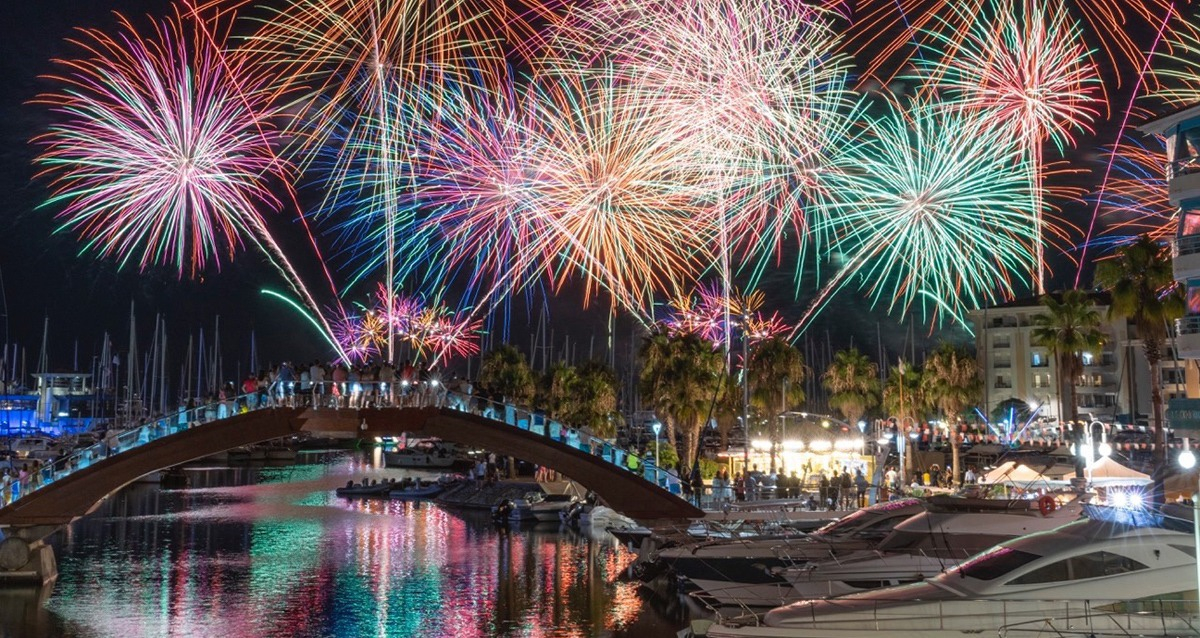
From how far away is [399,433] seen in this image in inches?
1570

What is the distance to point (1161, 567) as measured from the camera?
23547mm

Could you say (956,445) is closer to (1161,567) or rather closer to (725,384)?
(725,384)

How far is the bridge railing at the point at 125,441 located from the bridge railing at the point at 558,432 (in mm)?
7703

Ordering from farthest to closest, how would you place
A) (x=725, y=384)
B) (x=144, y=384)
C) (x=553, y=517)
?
(x=144, y=384)
(x=553, y=517)
(x=725, y=384)

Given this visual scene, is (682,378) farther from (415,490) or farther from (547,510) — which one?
(415,490)

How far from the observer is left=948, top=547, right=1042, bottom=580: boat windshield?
24422 mm

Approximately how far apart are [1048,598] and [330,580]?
Answer: 98.5 ft

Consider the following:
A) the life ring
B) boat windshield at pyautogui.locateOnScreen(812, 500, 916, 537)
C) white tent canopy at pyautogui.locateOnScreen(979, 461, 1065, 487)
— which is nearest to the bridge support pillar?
boat windshield at pyautogui.locateOnScreen(812, 500, 916, 537)

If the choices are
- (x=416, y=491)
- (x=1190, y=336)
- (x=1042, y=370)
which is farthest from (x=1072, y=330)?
(x=1042, y=370)

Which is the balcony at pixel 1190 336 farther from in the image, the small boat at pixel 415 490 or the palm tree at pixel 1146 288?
the small boat at pixel 415 490

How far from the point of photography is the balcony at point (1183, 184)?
48156 millimetres

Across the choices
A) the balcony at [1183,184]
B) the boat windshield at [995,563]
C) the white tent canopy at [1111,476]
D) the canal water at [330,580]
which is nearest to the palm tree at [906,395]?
the canal water at [330,580]

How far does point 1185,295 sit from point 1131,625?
36.2m

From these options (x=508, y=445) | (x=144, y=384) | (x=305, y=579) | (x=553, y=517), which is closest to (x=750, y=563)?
(x=508, y=445)
